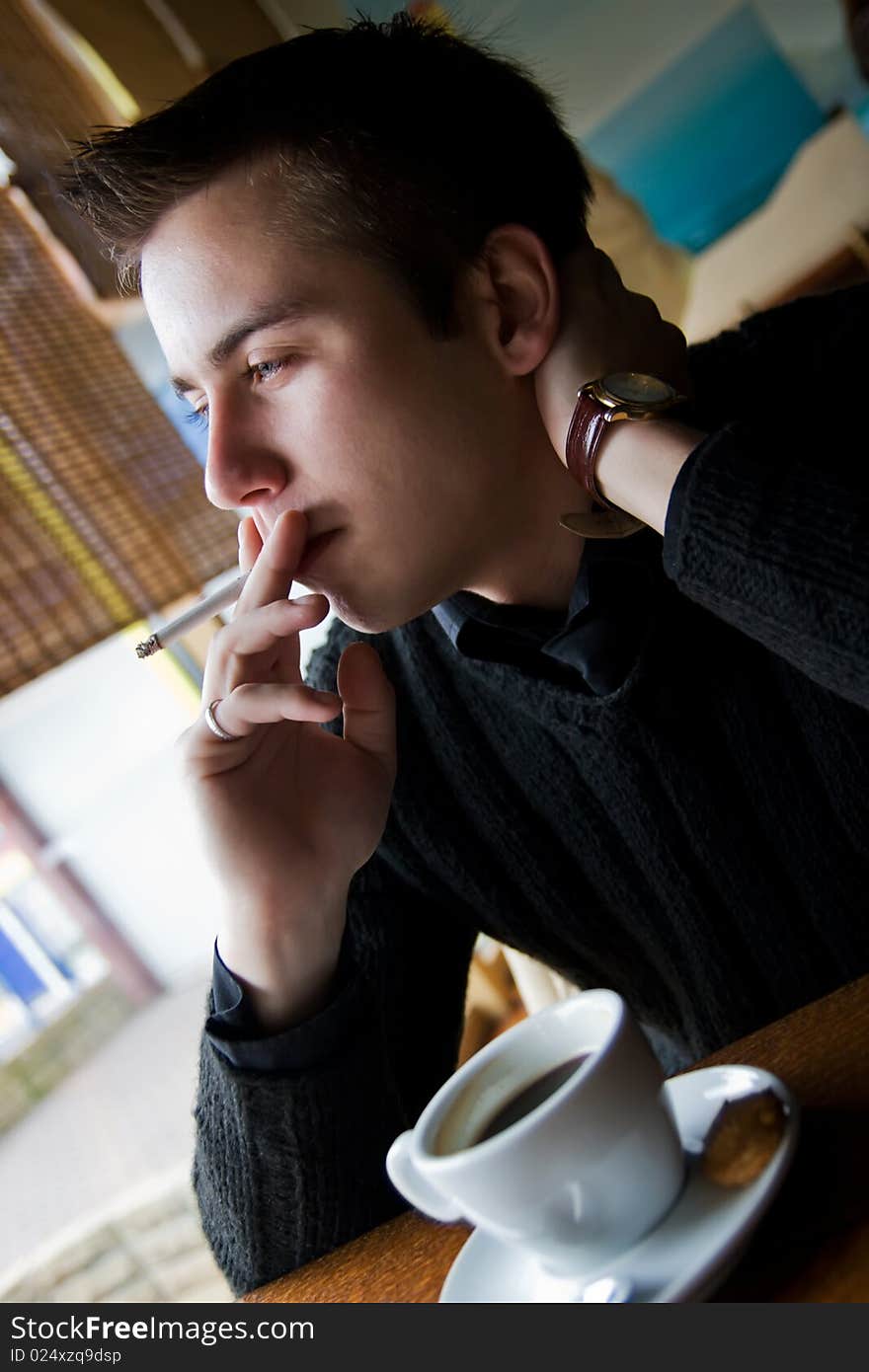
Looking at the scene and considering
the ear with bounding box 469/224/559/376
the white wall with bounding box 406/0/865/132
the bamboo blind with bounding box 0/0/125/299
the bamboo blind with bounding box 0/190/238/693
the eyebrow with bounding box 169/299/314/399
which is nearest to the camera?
the eyebrow with bounding box 169/299/314/399

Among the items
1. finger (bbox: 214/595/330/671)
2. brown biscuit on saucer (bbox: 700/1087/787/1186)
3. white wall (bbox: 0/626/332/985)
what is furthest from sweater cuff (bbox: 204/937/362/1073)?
white wall (bbox: 0/626/332/985)

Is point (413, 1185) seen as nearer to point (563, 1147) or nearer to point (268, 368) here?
point (563, 1147)

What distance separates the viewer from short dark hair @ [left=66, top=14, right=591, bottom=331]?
1.00 metres

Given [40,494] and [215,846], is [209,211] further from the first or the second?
[40,494]

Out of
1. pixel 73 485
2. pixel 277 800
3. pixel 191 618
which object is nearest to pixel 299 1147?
pixel 277 800

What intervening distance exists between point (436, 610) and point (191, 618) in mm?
268

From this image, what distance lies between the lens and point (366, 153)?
1.03 meters

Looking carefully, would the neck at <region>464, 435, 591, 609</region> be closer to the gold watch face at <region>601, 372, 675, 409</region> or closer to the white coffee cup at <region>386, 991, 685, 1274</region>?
the gold watch face at <region>601, 372, 675, 409</region>

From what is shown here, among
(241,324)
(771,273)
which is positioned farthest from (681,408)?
(771,273)

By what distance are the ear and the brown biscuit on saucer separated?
74 cm

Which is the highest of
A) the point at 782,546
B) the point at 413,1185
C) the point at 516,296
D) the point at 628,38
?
the point at 628,38

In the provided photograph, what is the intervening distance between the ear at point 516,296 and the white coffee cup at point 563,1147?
2.31 ft

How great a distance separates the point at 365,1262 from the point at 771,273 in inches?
116

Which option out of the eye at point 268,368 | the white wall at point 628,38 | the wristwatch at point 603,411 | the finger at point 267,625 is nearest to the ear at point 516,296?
the wristwatch at point 603,411
